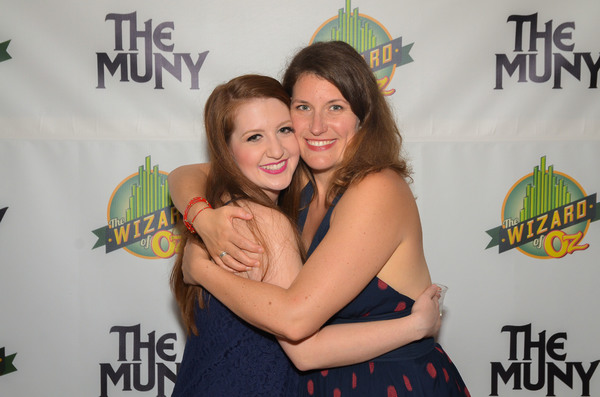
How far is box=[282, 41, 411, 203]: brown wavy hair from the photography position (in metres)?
1.41

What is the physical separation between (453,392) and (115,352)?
4.41 feet

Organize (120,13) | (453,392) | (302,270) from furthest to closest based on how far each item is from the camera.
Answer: (120,13) < (453,392) < (302,270)

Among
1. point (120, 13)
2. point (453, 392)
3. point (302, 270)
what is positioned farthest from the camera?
point (120, 13)

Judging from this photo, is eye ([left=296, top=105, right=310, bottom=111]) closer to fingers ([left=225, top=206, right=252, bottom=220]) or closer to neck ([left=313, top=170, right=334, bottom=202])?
neck ([left=313, top=170, right=334, bottom=202])

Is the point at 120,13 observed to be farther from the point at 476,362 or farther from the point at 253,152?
the point at 476,362

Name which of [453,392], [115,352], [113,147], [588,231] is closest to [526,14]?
[588,231]

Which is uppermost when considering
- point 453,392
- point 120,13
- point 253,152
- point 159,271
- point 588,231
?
point 120,13

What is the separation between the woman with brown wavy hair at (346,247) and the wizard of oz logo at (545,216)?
2.80 feet

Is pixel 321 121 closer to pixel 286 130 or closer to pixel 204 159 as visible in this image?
pixel 286 130

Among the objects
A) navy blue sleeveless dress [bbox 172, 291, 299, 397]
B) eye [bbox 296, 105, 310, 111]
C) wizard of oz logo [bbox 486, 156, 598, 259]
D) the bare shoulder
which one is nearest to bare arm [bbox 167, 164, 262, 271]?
navy blue sleeveless dress [bbox 172, 291, 299, 397]

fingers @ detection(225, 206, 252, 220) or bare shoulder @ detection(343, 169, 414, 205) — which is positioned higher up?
bare shoulder @ detection(343, 169, 414, 205)

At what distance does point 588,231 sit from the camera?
216cm

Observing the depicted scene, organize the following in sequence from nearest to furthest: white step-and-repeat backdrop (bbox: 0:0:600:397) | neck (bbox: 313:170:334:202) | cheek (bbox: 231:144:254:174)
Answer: cheek (bbox: 231:144:254:174) < neck (bbox: 313:170:334:202) < white step-and-repeat backdrop (bbox: 0:0:600:397)

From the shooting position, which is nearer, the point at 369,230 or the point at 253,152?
the point at 369,230
